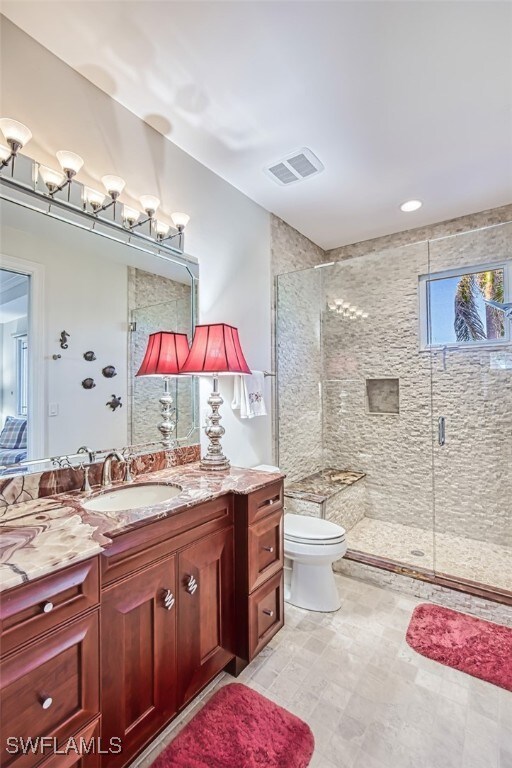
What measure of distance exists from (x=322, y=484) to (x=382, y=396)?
3.42 feet

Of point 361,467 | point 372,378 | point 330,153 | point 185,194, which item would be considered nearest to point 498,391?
point 372,378

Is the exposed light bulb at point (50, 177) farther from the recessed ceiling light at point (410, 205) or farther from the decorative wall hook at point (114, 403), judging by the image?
the recessed ceiling light at point (410, 205)

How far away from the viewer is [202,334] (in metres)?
1.91

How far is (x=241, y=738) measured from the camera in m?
1.30

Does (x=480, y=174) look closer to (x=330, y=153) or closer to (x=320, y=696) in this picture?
(x=330, y=153)

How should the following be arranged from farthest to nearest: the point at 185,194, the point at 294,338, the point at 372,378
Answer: the point at 372,378, the point at 294,338, the point at 185,194

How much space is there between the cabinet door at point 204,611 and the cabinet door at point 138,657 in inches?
2.3

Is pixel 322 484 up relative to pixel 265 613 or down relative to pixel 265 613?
up

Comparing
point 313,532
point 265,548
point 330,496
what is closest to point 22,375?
point 265,548

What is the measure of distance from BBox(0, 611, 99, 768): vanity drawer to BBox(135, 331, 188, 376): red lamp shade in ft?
3.73

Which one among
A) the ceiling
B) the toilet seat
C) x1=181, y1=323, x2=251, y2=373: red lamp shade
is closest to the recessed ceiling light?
the ceiling

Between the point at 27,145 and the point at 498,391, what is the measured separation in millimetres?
3343

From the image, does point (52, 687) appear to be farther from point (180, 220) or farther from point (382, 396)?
point (382, 396)

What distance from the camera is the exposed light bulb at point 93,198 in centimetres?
158
